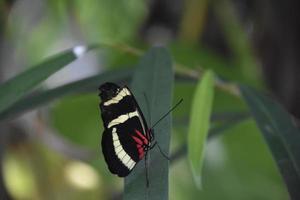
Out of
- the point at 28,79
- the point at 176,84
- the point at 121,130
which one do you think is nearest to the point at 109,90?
the point at 121,130

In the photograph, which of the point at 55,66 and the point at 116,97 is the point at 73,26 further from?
the point at 116,97

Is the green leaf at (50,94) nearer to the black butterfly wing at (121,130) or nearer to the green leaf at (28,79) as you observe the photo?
the green leaf at (28,79)

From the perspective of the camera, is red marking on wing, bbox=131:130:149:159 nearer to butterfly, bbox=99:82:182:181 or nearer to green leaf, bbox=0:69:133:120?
butterfly, bbox=99:82:182:181

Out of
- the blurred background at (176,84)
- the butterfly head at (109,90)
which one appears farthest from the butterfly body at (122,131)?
the blurred background at (176,84)

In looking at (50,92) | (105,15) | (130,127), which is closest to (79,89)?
(50,92)

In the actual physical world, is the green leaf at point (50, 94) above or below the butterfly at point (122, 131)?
below

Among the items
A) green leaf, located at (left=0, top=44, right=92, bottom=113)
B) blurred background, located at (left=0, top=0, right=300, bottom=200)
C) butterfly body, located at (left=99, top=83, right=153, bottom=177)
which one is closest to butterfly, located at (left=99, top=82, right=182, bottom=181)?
butterfly body, located at (left=99, top=83, right=153, bottom=177)

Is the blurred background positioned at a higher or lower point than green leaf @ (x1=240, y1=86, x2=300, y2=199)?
lower
